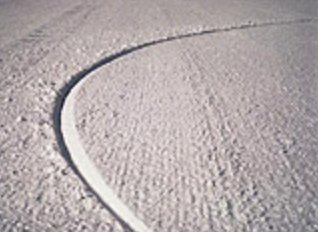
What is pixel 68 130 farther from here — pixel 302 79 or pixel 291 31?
pixel 291 31

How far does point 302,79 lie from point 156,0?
6.81 m

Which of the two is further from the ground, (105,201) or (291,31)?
(291,31)

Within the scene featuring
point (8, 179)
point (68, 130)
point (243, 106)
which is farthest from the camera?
point (243, 106)

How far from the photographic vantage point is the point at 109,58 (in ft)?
22.5

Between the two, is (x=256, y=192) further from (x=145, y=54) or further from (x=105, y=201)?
(x=145, y=54)

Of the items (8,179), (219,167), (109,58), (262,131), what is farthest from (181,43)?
(8,179)

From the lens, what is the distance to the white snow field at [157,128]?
3436 millimetres

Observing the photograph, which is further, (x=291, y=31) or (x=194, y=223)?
(x=291, y=31)

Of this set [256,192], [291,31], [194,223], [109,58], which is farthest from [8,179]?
[291,31]

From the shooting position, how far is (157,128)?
4.75m

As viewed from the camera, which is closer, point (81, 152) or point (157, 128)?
point (81, 152)

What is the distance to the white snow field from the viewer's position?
11.3 feet

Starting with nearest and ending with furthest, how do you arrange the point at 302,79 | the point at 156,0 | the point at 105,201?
1. the point at 105,201
2. the point at 302,79
3. the point at 156,0

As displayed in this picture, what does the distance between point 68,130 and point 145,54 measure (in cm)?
273
